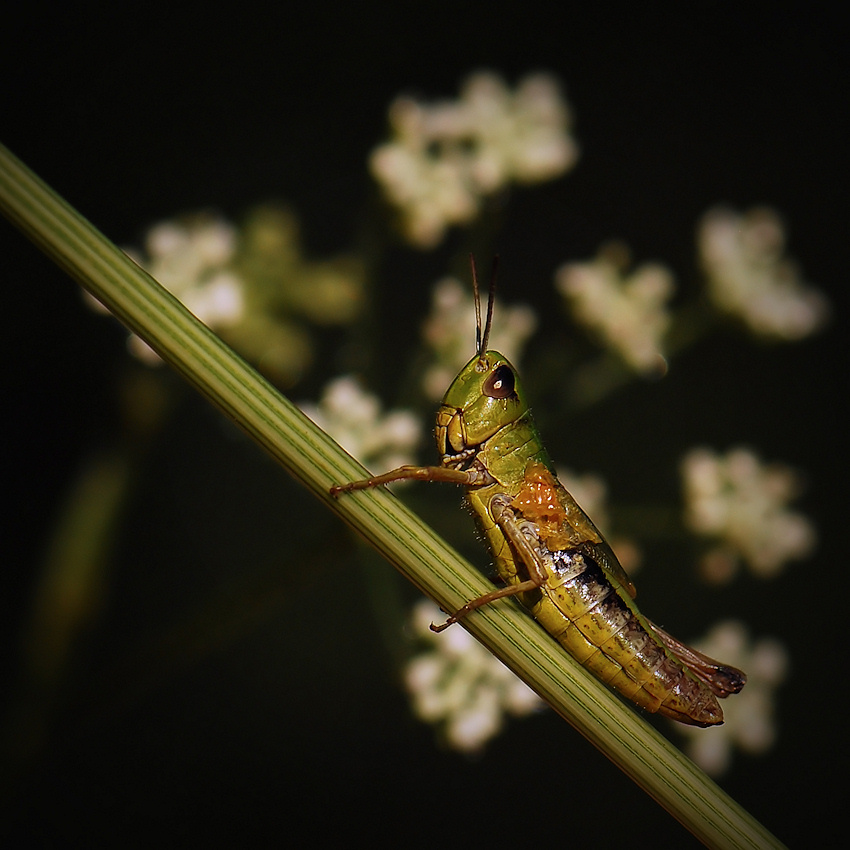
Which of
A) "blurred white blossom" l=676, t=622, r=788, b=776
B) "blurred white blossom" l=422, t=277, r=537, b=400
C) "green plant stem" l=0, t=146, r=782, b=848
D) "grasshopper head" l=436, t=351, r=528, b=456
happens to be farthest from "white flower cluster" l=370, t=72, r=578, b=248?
"blurred white blossom" l=676, t=622, r=788, b=776

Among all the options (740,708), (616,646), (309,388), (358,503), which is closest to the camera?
(358,503)

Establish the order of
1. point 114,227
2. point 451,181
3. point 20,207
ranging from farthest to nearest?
point 114,227 → point 451,181 → point 20,207

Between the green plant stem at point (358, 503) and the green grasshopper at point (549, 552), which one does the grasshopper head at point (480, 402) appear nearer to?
the green grasshopper at point (549, 552)

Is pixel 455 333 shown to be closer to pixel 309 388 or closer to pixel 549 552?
pixel 549 552

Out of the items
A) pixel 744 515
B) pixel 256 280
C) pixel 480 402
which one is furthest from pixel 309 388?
pixel 744 515

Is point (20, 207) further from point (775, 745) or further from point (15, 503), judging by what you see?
point (775, 745)

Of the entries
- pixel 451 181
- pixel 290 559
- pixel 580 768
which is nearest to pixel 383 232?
pixel 451 181

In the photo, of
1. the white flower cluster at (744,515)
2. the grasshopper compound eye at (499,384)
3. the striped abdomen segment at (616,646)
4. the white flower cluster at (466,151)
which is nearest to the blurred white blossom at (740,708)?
the white flower cluster at (744,515)
